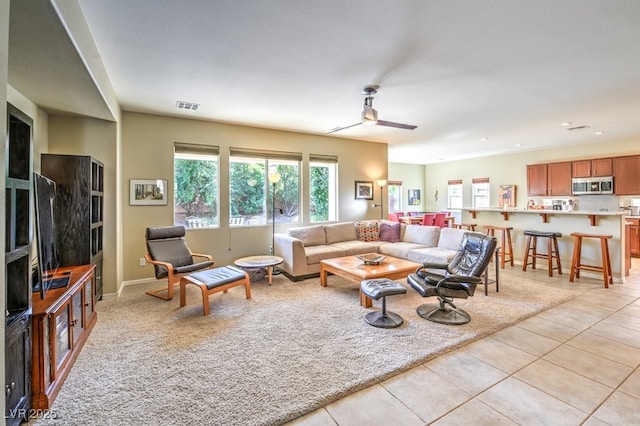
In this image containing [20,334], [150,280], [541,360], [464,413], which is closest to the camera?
[20,334]

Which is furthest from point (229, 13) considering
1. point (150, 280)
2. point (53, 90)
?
point (150, 280)

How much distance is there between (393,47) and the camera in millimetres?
A: 2715

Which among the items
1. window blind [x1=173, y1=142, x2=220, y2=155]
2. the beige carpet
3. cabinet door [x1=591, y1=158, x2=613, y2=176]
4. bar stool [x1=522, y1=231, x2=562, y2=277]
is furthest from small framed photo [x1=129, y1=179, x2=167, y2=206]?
cabinet door [x1=591, y1=158, x2=613, y2=176]

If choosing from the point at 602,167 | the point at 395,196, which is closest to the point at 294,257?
the point at 395,196

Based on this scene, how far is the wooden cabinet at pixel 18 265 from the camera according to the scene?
1604mm

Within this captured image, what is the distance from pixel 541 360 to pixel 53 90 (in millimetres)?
5068

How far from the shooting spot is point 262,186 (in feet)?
19.1

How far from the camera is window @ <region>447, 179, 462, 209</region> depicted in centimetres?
1007

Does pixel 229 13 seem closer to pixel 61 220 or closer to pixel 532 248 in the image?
pixel 61 220

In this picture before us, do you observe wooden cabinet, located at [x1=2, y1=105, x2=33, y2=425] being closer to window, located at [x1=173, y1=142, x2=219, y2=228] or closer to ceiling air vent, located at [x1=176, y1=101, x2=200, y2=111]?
ceiling air vent, located at [x1=176, y1=101, x2=200, y2=111]

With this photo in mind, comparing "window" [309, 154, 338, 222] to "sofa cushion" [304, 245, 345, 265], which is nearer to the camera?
"sofa cushion" [304, 245, 345, 265]

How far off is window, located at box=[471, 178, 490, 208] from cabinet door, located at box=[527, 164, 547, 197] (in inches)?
47.4

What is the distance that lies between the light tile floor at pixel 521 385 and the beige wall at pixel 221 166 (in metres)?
3.95

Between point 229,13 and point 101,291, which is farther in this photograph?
point 101,291
